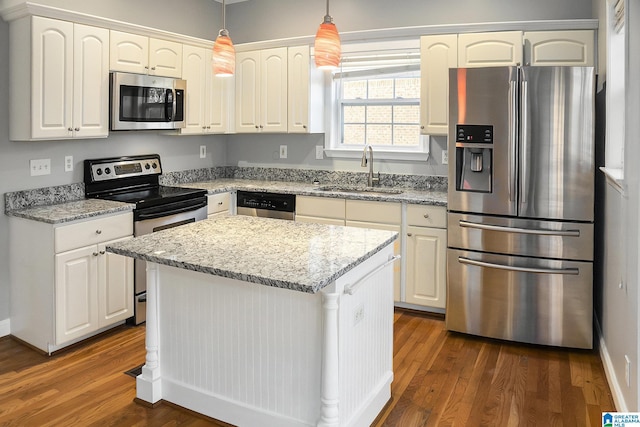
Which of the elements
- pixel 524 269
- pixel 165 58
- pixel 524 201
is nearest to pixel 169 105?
pixel 165 58

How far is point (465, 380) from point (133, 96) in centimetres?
300

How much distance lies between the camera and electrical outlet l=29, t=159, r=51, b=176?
3674 millimetres

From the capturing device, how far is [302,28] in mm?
4996

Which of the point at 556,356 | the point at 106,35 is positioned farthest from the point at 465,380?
the point at 106,35

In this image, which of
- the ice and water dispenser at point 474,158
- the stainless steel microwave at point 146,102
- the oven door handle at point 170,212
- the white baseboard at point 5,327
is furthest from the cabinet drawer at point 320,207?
the white baseboard at point 5,327

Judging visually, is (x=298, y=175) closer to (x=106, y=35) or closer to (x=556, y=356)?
(x=106, y=35)

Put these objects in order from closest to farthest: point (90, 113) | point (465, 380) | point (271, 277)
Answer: point (271, 277)
point (465, 380)
point (90, 113)

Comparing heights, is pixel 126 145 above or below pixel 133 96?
below

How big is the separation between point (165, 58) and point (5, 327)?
2279 millimetres

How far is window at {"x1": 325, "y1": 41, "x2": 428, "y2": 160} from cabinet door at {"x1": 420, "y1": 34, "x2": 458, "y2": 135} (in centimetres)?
43

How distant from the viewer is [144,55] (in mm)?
4074

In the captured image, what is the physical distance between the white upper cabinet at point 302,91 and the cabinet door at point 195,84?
2.42ft

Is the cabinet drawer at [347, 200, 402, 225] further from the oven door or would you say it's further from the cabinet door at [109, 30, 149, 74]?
the cabinet door at [109, 30, 149, 74]

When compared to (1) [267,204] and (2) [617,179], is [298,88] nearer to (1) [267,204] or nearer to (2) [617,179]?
(1) [267,204]
